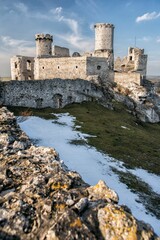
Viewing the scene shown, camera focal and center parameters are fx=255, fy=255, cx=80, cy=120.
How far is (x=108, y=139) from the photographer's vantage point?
2400cm

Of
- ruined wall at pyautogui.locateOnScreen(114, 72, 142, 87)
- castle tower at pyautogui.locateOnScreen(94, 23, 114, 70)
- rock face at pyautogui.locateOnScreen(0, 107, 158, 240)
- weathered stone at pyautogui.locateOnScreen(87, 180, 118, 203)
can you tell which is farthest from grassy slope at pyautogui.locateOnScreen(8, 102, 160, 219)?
castle tower at pyautogui.locateOnScreen(94, 23, 114, 70)

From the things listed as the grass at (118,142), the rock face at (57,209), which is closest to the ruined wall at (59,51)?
the grass at (118,142)

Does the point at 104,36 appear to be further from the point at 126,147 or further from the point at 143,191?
the point at 143,191

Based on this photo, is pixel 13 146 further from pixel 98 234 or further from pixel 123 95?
pixel 123 95

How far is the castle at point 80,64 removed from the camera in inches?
1841

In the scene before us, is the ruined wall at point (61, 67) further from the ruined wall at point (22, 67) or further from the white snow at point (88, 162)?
the white snow at point (88, 162)

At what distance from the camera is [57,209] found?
6258 mm

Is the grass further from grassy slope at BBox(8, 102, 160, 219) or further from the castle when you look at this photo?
the castle

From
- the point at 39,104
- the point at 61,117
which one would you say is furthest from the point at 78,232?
the point at 39,104

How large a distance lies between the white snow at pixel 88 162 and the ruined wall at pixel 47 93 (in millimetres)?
7406

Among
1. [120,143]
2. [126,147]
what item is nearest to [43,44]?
[120,143]

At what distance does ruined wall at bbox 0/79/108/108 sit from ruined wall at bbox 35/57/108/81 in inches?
180

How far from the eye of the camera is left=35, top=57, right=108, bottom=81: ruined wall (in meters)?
46.4

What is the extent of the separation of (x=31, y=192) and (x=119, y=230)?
8.59ft
